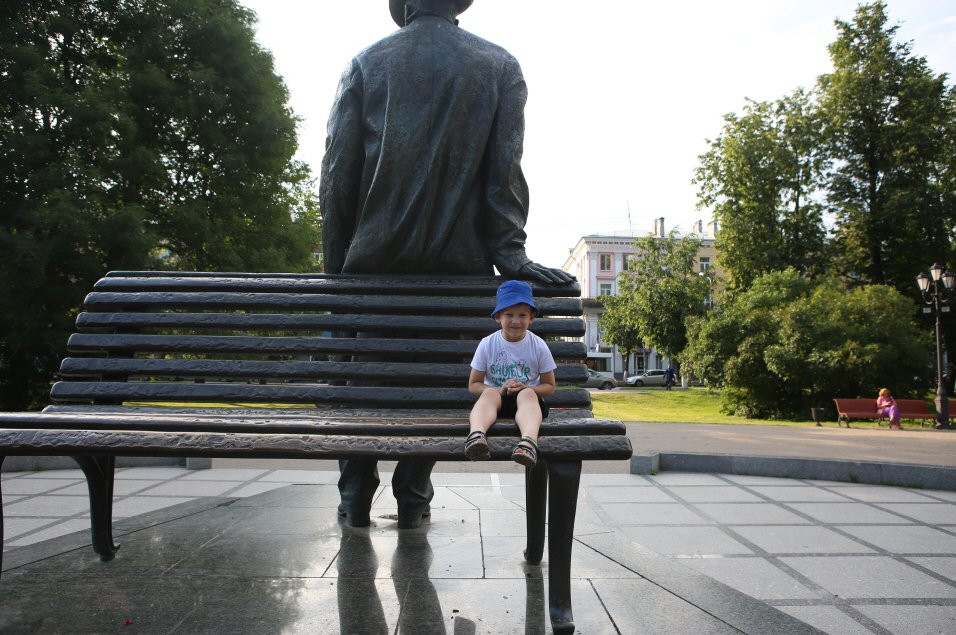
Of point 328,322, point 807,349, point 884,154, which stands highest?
point 884,154

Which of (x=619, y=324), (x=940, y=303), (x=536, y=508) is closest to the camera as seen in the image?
(x=536, y=508)

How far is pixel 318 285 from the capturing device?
291cm

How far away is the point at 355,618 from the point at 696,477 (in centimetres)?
522

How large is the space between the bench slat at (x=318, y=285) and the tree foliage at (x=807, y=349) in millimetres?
17956

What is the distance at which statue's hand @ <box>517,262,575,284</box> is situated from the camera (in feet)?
9.20

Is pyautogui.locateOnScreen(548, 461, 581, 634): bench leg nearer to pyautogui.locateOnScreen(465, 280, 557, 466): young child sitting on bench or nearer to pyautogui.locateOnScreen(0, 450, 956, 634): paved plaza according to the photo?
pyautogui.locateOnScreen(0, 450, 956, 634): paved plaza

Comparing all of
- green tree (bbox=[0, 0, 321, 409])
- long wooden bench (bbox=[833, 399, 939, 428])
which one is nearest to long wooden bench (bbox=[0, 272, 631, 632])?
green tree (bbox=[0, 0, 321, 409])

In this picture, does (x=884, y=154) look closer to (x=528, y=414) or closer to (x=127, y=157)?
(x=127, y=157)

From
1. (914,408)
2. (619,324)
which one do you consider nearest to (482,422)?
(914,408)

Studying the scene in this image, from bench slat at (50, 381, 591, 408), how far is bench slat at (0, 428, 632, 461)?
0.60 m

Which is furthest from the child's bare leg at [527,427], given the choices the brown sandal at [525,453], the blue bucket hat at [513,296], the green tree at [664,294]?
the green tree at [664,294]

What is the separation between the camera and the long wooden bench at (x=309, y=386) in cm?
187

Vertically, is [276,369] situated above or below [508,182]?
below

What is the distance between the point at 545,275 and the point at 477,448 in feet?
4.04
